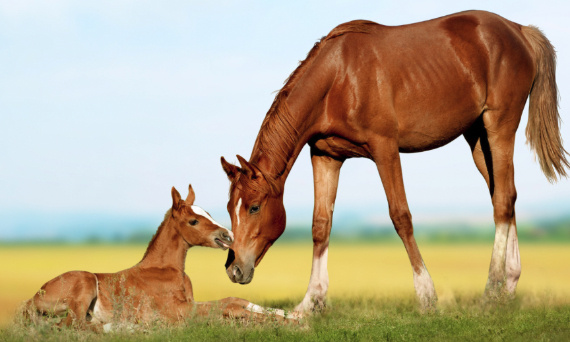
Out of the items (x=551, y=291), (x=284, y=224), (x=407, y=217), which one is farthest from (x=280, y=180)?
(x=551, y=291)

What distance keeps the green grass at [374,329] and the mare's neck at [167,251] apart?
0.85 m

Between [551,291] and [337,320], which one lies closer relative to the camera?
[337,320]

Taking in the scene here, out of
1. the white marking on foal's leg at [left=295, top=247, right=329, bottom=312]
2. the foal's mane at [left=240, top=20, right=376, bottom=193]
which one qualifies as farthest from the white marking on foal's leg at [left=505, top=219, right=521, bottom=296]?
the foal's mane at [left=240, top=20, right=376, bottom=193]

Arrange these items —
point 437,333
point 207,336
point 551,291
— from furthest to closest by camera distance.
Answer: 1. point 551,291
2. point 437,333
3. point 207,336

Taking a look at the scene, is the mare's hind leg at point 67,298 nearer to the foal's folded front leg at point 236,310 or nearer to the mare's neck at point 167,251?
the mare's neck at point 167,251

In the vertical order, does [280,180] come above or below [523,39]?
below

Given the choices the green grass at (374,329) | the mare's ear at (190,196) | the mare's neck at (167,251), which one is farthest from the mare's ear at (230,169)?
the green grass at (374,329)

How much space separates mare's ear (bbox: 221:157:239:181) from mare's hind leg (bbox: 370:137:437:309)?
1909 mm

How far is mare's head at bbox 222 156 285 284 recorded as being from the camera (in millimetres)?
8281

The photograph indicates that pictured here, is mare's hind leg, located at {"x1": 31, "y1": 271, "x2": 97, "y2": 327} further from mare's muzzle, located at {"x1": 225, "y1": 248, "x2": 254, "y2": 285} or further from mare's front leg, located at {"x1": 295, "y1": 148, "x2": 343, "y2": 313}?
mare's front leg, located at {"x1": 295, "y1": 148, "x2": 343, "y2": 313}

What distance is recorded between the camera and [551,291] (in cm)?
1036

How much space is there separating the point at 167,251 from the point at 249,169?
4.46 feet

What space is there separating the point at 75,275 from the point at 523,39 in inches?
293

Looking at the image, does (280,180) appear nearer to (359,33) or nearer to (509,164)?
(359,33)
